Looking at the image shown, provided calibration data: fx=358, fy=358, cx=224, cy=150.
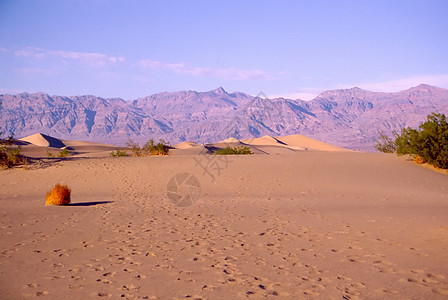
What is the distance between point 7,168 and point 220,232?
17.4m

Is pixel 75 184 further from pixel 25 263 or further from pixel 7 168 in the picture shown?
pixel 25 263

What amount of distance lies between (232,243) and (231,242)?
0.07 meters

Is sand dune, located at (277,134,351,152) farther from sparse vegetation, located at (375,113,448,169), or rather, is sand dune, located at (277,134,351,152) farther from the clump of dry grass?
the clump of dry grass

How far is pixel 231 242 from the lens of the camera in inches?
274

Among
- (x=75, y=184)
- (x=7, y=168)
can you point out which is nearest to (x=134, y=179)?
(x=75, y=184)

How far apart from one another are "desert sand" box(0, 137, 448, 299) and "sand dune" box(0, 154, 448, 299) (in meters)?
0.03

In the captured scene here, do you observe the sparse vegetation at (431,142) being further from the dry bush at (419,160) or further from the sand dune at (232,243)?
the sand dune at (232,243)

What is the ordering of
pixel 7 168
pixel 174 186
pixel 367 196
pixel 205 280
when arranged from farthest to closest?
1. pixel 7 168
2. pixel 174 186
3. pixel 367 196
4. pixel 205 280

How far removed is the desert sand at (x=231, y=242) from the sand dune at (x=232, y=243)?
0.03 metres

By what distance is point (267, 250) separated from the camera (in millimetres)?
6465

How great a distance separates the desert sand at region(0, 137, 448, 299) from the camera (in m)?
4.84

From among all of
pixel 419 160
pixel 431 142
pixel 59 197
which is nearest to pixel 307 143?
pixel 419 160

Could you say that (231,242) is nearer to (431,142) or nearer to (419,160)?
(431,142)

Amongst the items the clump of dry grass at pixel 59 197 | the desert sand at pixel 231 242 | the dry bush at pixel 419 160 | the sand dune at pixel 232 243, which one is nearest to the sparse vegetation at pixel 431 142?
the dry bush at pixel 419 160
